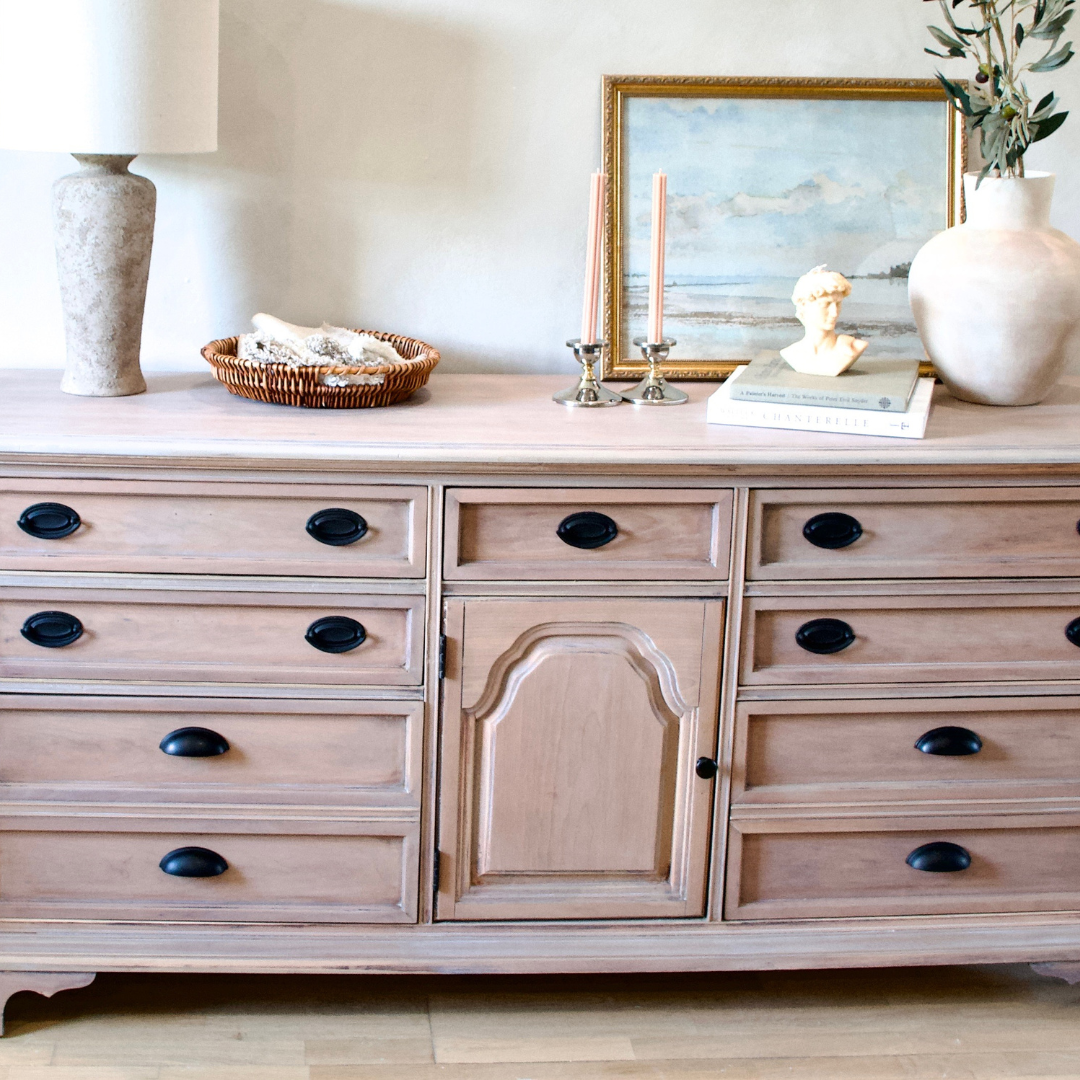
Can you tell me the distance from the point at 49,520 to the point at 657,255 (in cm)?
90

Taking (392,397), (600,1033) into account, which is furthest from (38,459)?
(600,1033)

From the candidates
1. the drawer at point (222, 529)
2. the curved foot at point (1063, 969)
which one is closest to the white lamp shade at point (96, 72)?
the drawer at point (222, 529)

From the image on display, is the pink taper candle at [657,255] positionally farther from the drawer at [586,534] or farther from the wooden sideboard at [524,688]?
the drawer at [586,534]

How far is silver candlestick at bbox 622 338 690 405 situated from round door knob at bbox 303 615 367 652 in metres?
0.52

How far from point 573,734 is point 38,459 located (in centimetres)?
77

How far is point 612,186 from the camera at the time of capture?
6.46ft

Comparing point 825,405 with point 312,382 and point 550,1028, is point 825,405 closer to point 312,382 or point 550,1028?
point 312,382

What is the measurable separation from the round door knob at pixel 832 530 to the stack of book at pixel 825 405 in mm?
119

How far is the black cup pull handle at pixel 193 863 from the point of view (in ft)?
5.57

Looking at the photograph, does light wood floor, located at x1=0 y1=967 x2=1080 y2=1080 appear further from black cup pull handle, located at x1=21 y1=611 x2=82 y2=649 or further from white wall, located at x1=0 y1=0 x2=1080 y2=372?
white wall, located at x1=0 y1=0 x2=1080 y2=372

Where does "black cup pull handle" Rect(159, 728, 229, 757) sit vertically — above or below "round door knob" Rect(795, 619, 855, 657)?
below

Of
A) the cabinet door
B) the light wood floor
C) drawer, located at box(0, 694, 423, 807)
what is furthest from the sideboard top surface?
the light wood floor

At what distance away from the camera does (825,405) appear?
1.67 m

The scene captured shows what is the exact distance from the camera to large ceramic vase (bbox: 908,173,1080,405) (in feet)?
5.77
